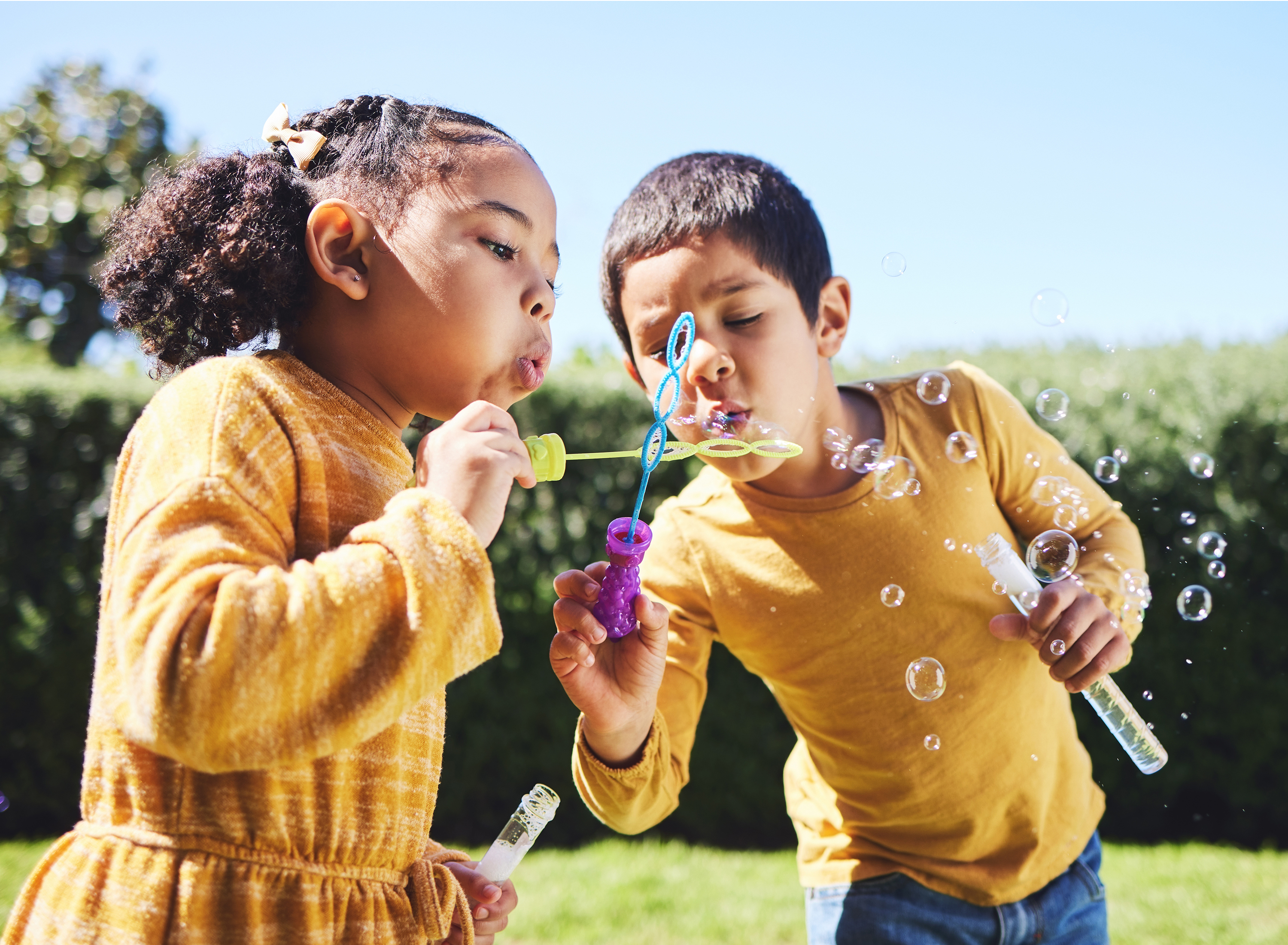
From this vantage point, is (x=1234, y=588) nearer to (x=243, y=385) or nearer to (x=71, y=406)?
(x=243, y=385)

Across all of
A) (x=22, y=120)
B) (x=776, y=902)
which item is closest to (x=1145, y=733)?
(x=776, y=902)

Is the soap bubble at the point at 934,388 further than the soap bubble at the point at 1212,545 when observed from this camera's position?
No

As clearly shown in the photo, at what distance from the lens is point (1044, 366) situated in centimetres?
567

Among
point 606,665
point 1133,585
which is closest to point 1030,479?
point 1133,585

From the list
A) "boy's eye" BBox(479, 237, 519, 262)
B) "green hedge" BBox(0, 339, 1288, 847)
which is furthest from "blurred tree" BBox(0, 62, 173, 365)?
"boy's eye" BBox(479, 237, 519, 262)

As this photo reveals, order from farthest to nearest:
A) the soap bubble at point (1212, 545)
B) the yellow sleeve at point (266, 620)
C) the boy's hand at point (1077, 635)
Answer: the soap bubble at point (1212, 545) < the boy's hand at point (1077, 635) < the yellow sleeve at point (266, 620)

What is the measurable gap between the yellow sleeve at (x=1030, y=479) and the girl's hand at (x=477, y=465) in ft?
4.00

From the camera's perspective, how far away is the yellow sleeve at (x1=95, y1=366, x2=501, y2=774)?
39.5 inches

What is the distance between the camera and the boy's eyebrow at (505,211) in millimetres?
1461

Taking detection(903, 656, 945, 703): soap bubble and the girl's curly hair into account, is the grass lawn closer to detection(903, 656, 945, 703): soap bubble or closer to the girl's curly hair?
detection(903, 656, 945, 703): soap bubble

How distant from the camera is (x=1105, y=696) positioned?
6.40ft

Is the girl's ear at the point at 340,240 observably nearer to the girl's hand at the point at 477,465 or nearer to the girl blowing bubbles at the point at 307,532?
the girl blowing bubbles at the point at 307,532

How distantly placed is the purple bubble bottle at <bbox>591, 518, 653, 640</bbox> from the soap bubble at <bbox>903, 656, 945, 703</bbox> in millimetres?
652

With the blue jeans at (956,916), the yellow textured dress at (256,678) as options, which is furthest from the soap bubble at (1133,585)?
the yellow textured dress at (256,678)
